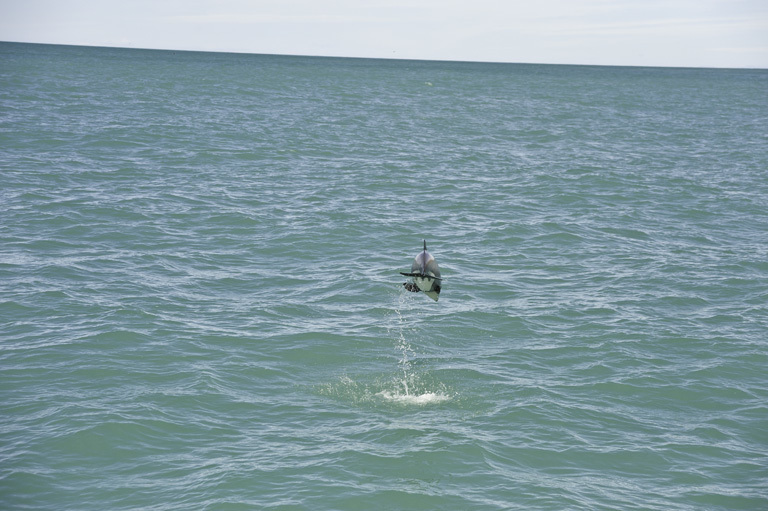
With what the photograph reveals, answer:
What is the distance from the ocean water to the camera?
24.0 m

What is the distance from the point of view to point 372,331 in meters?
34.2

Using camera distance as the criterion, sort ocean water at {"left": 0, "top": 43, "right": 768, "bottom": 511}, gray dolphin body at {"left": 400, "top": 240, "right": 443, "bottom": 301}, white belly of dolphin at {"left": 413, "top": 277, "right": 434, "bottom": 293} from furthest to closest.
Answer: ocean water at {"left": 0, "top": 43, "right": 768, "bottom": 511}
white belly of dolphin at {"left": 413, "top": 277, "right": 434, "bottom": 293}
gray dolphin body at {"left": 400, "top": 240, "right": 443, "bottom": 301}

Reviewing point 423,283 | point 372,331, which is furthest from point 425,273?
point 372,331

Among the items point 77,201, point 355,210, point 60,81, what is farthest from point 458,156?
point 60,81

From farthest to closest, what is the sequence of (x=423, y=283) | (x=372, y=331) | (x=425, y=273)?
(x=372, y=331), (x=423, y=283), (x=425, y=273)

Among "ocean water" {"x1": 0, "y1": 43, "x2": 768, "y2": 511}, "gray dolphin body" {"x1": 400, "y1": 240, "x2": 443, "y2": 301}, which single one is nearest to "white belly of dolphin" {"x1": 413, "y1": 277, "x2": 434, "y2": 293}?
"gray dolphin body" {"x1": 400, "y1": 240, "x2": 443, "y2": 301}

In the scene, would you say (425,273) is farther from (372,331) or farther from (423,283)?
(372,331)

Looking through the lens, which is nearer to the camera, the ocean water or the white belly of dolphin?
the white belly of dolphin

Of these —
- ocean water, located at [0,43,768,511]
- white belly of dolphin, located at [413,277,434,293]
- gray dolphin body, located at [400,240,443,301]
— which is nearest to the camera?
gray dolphin body, located at [400,240,443,301]

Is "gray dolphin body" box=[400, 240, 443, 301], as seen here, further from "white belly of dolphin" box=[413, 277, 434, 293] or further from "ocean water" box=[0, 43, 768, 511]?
"ocean water" box=[0, 43, 768, 511]

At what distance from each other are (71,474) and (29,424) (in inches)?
134

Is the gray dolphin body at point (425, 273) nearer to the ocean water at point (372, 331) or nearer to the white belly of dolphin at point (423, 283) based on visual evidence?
the white belly of dolphin at point (423, 283)

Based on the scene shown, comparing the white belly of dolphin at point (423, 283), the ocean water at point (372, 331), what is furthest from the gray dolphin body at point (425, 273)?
the ocean water at point (372, 331)

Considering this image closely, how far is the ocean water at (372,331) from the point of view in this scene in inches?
943
